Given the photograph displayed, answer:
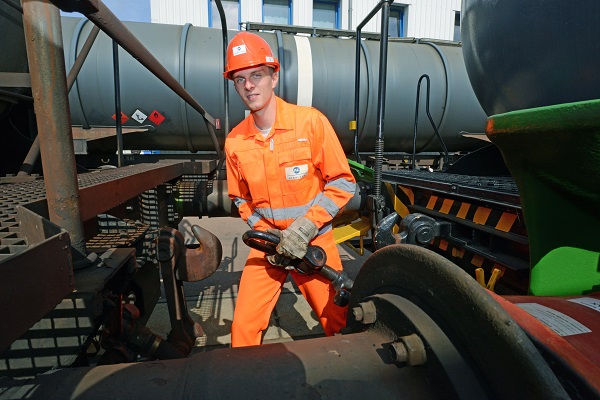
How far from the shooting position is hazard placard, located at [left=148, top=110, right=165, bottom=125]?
15.9 ft

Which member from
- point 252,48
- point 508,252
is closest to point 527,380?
point 508,252

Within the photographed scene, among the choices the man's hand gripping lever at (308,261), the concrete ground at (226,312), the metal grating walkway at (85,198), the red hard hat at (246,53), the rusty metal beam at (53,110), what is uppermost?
the red hard hat at (246,53)

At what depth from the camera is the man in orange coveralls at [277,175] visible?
193cm

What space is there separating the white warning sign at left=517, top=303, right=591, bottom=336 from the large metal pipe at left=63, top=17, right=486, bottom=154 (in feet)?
15.2

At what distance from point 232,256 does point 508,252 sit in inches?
127

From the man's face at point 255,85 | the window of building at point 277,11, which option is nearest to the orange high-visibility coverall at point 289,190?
the man's face at point 255,85

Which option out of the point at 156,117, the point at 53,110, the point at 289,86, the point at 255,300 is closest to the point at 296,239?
the point at 255,300

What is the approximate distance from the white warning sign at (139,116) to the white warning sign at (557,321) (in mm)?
5085

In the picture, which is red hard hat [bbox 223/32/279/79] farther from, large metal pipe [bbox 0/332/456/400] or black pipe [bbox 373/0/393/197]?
large metal pipe [bbox 0/332/456/400]

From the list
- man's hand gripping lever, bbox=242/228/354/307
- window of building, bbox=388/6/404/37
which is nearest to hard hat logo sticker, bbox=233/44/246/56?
man's hand gripping lever, bbox=242/228/354/307

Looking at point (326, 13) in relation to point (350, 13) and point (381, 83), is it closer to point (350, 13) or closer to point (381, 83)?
point (350, 13)

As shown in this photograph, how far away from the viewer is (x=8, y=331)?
55 cm

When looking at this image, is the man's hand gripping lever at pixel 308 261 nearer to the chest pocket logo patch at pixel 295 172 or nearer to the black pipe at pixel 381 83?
the chest pocket logo patch at pixel 295 172

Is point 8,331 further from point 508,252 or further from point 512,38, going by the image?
point 508,252
